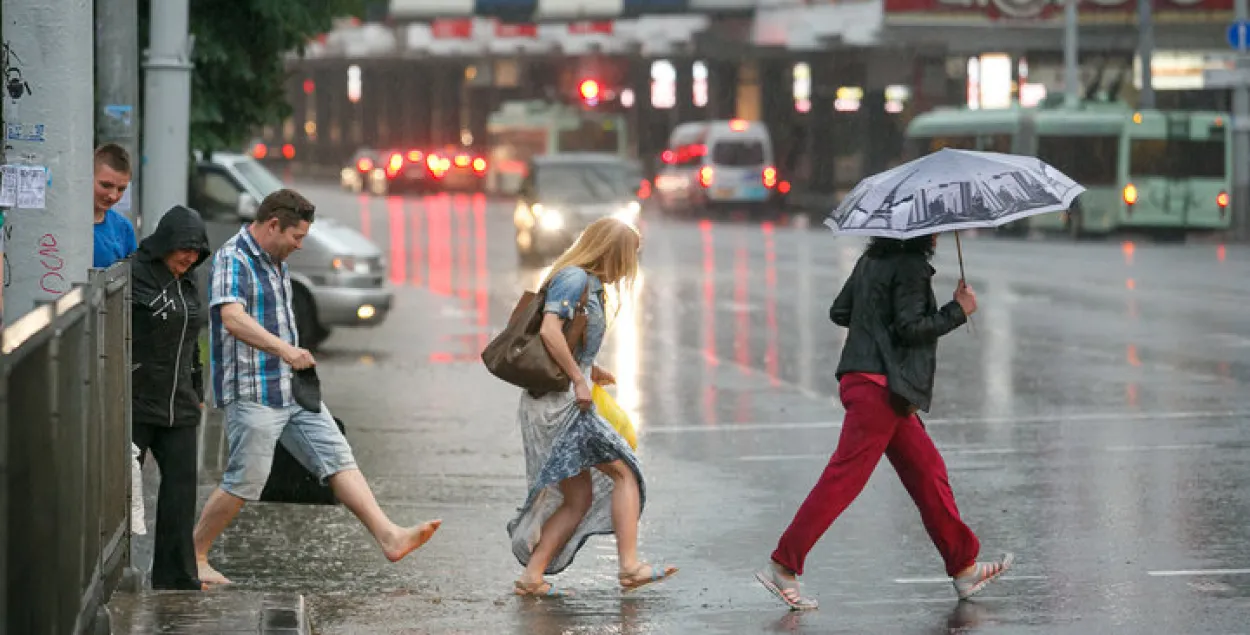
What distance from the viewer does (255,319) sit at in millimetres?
8742

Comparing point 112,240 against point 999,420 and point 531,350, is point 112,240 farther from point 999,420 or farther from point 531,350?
point 999,420

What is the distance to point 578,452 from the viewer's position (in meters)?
8.76

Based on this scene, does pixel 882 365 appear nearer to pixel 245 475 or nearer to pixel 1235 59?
pixel 245 475

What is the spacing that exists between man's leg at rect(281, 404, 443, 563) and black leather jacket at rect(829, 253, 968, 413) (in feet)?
6.15

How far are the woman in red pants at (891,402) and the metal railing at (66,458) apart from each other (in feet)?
8.54

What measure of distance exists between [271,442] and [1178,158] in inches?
1426

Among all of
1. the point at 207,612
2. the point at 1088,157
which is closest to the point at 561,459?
the point at 207,612

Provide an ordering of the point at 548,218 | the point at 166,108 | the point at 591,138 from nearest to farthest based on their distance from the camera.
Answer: the point at 166,108 < the point at 548,218 < the point at 591,138

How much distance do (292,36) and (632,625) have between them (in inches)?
385

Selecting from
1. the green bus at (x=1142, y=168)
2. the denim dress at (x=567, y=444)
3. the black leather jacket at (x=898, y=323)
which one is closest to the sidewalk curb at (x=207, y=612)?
the denim dress at (x=567, y=444)

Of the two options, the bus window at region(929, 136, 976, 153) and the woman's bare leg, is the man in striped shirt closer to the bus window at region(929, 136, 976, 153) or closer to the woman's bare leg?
the woman's bare leg

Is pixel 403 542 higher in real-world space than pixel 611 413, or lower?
lower

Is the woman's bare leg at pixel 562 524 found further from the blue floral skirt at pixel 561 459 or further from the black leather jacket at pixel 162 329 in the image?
the black leather jacket at pixel 162 329

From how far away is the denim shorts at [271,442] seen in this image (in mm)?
8789
